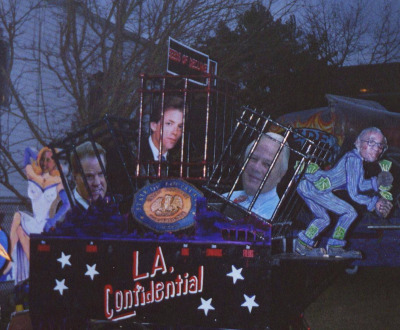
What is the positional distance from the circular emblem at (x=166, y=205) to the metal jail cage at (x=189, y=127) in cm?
27

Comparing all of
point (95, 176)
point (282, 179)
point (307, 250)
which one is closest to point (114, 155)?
point (95, 176)

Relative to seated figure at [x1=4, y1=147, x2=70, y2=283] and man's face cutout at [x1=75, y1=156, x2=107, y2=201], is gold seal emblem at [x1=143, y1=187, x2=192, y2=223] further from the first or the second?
seated figure at [x1=4, y1=147, x2=70, y2=283]

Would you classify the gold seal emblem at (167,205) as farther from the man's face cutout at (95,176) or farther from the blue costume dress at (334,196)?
the man's face cutout at (95,176)

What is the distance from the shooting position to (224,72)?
11.5 metres

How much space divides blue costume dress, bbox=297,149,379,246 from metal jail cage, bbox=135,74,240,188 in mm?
1015

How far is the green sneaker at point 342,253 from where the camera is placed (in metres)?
5.64

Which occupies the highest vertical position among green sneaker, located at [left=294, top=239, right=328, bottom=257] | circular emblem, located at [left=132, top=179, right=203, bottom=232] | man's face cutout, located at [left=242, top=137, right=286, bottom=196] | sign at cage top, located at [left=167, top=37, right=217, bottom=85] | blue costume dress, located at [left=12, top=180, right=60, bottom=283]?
sign at cage top, located at [left=167, top=37, right=217, bottom=85]

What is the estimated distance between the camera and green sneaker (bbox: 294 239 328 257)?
18.5 feet

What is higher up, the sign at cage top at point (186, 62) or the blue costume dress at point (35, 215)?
the sign at cage top at point (186, 62)

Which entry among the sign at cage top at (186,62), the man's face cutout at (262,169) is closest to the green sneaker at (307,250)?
the man's face cutout at (262,169)

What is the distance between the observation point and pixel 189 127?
20.7 ft

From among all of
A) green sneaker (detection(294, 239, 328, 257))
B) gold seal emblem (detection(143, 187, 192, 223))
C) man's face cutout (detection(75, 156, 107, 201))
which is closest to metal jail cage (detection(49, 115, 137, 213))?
man's face cutout (detection(75, 156, 107, 201))

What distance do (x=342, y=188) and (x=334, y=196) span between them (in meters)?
0.11

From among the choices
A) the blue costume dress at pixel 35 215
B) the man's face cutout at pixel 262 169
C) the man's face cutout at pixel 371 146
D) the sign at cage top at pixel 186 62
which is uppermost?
the sign at cage top at pixel 186 62
